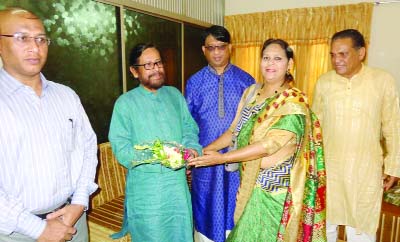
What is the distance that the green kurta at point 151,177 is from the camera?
1924 millimetres

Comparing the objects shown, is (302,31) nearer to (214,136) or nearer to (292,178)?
(214,136)

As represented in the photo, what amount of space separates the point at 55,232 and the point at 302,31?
439 cm

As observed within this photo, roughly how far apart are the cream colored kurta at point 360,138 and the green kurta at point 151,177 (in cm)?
111

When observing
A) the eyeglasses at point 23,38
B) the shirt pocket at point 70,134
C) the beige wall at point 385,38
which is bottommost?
the shirt pocket at point 70,134

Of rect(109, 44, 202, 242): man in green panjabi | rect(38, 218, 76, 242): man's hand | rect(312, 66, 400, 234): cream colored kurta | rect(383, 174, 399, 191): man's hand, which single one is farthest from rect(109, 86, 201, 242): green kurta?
rect(383, 174, 399, 191): man's hand

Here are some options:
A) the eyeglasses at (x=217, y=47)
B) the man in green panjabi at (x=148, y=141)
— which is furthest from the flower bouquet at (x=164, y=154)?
the eyeglasses at (x=217, y=47)

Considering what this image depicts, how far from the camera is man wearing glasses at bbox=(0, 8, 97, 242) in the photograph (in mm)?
1271

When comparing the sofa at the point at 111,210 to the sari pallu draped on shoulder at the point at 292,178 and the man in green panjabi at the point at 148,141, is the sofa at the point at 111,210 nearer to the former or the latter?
the man in green panjabi at the point at 148,141

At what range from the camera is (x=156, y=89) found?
206 cm

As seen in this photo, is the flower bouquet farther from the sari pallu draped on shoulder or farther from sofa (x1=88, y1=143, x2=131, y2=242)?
sofa (x1=88, y1=143, x2=131, y2=242)

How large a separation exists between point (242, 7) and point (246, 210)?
4.16 meters

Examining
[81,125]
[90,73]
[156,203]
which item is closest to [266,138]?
[156,203]

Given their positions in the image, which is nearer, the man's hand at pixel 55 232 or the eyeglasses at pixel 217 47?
the man's hand at pixel 55 232

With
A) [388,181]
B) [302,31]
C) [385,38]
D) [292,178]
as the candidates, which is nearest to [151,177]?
[292,178]
